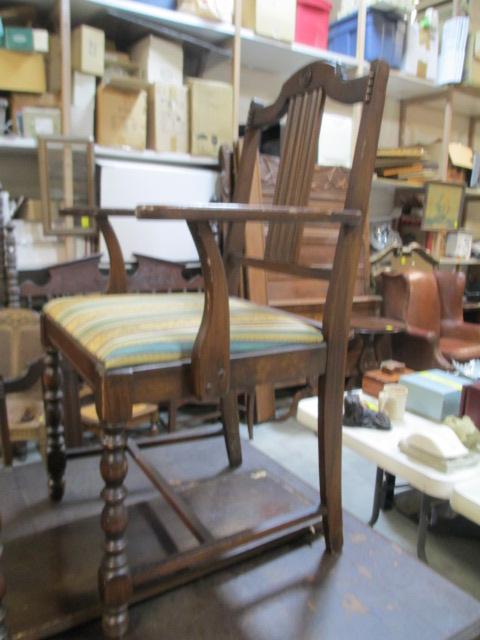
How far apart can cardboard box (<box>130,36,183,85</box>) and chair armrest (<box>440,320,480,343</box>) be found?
2.09 metres

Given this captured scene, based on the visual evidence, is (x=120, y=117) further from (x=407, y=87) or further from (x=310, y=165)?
(x=407, y=87)

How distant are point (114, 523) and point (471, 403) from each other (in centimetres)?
113

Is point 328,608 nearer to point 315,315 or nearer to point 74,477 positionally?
point 74,477

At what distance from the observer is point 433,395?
1550 mm

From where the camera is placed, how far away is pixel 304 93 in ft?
3.63

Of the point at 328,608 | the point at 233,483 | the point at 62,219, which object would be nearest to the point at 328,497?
the point at 328,608

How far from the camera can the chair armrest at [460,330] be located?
297 cm

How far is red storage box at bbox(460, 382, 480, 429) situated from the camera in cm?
145

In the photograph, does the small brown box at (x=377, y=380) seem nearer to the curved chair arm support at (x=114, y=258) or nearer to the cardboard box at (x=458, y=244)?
the curved chair arm support at (x=114, y=258)

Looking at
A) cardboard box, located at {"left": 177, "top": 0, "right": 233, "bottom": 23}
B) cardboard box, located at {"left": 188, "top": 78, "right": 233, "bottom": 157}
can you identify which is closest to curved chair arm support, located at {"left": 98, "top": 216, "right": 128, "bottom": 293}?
cardboard box, located at {"left": 188, "top": 78, "right": 233, "bottom": 157}

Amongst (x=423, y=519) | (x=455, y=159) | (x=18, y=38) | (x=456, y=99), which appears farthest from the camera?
(x=456, y=99)

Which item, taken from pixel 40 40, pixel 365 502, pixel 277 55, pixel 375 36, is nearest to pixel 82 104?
pixel 40 40

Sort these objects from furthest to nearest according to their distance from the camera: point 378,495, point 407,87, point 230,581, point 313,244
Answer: point 407,87 → point 313,244 → point 378,495 → point 230,581

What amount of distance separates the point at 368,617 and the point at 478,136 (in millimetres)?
4111
